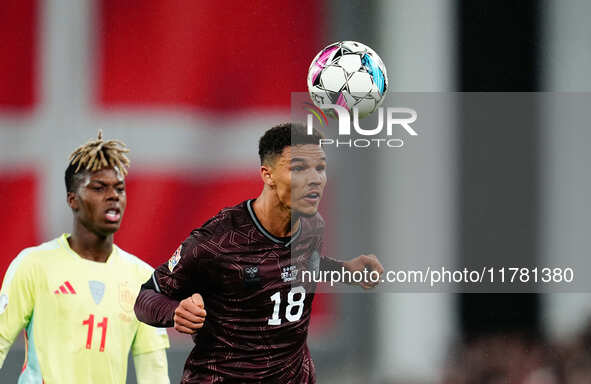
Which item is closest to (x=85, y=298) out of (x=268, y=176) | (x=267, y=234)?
(x=267, y=234)

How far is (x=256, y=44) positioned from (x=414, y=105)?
49.4 inches

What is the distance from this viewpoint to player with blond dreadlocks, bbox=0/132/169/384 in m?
4.83

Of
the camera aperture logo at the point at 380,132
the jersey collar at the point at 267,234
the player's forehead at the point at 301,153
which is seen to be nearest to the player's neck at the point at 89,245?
the jersey collar at the point at 267,234

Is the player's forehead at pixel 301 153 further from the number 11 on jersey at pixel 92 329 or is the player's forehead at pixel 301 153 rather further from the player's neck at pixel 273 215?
the number 11 on jersey at pixel 92 329

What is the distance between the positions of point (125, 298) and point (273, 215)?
98 centimetres

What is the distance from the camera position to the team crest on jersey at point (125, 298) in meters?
4.98

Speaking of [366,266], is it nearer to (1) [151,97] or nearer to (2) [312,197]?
(2) [312,197]

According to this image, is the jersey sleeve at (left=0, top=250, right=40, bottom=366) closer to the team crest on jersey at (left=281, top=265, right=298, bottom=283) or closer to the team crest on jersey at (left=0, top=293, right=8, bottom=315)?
the team crest on jersey at (left=0, top=293, right=8, bottom=315)

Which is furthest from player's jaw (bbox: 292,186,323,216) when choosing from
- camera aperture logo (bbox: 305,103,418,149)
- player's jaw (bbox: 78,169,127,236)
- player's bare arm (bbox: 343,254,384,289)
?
camera aperture logo (bbox: 305,103,418,149)

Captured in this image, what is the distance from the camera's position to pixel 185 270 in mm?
4355

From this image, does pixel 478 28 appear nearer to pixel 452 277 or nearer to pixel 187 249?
pixel 452 277

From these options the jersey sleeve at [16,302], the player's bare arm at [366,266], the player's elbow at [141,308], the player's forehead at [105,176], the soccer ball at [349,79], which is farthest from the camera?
the soccer ball at [349,79]

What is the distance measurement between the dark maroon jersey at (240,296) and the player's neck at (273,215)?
26 millimetres

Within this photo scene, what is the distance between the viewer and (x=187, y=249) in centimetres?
437
